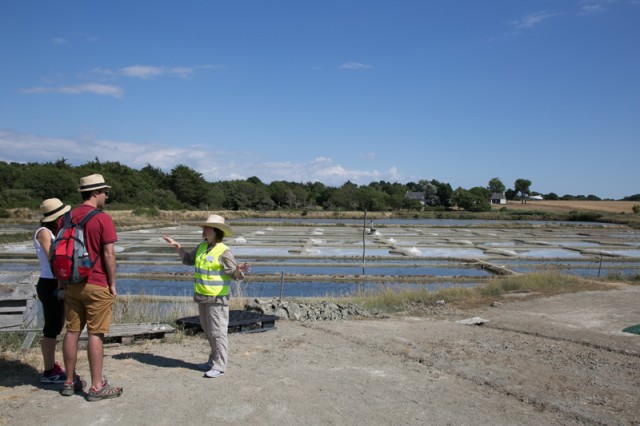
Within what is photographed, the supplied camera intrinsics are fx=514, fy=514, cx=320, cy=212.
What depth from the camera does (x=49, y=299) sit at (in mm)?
4418

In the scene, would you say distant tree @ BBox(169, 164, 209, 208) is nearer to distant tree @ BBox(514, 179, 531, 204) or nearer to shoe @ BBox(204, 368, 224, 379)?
shoe @ BBox(204, 368, 224, 379)

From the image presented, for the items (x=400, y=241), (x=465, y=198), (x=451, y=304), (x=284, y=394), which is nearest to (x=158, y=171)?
(x=465, y=198)

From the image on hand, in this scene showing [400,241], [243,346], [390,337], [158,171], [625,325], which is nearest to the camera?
[243,346]

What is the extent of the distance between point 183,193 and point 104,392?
75.0 metres

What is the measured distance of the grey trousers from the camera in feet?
16.2

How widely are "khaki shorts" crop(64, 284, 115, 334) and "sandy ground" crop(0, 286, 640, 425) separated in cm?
61

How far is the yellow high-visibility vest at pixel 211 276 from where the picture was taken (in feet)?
16.1

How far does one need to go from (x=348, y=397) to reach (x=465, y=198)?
90.2m

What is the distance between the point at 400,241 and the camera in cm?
3291

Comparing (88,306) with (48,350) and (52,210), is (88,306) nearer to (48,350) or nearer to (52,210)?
(48,350)

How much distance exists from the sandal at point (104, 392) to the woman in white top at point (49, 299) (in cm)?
58

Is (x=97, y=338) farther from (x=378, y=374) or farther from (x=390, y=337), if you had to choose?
(x=390, y=337)

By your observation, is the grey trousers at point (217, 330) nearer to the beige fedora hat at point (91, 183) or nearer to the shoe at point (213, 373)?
the shoe at point (213, 373)

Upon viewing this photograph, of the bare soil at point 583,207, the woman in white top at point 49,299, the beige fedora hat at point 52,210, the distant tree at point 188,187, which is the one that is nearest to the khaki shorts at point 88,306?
the woman in white top at point 49,299
